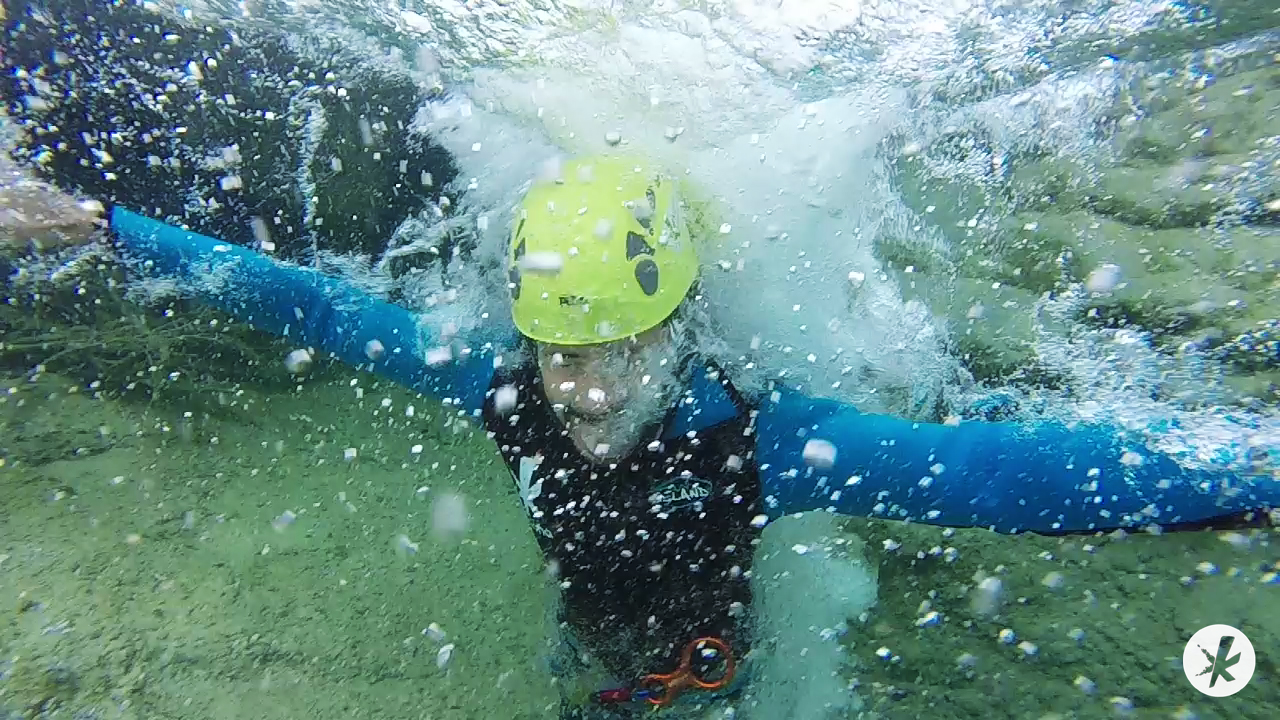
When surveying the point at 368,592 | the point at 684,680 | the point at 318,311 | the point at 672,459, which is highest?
the point at 318,311

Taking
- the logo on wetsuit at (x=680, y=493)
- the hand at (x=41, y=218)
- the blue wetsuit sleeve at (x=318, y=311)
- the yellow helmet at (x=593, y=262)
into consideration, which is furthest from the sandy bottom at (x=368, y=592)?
the yellow helmet at (x=593, y=262)

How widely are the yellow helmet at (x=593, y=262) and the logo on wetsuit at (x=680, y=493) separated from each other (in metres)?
0.53

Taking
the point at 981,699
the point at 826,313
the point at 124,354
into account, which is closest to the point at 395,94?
the point at 124,354

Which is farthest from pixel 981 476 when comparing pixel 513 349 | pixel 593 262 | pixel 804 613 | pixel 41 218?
pixel 41 218

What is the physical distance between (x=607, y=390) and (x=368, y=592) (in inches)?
65.7

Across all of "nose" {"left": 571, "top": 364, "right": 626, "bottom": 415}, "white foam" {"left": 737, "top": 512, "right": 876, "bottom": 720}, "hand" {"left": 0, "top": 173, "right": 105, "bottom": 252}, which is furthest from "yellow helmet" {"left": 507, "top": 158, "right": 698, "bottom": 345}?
"hand" {"left": 0, "top": 173, "right": 105, "bottom": 252}

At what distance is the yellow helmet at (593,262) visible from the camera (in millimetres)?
2283

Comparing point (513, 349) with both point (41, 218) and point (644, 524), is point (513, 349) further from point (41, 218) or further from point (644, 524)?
point (41, 218)

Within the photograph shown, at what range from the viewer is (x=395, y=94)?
4.12 meters

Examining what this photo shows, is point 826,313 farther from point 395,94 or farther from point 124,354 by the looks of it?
point 124,354

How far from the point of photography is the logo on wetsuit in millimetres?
2396

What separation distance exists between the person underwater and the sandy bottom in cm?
53

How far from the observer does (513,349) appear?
Answer: 2693 millimetres

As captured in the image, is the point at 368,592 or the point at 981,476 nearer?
the point at 981,476
